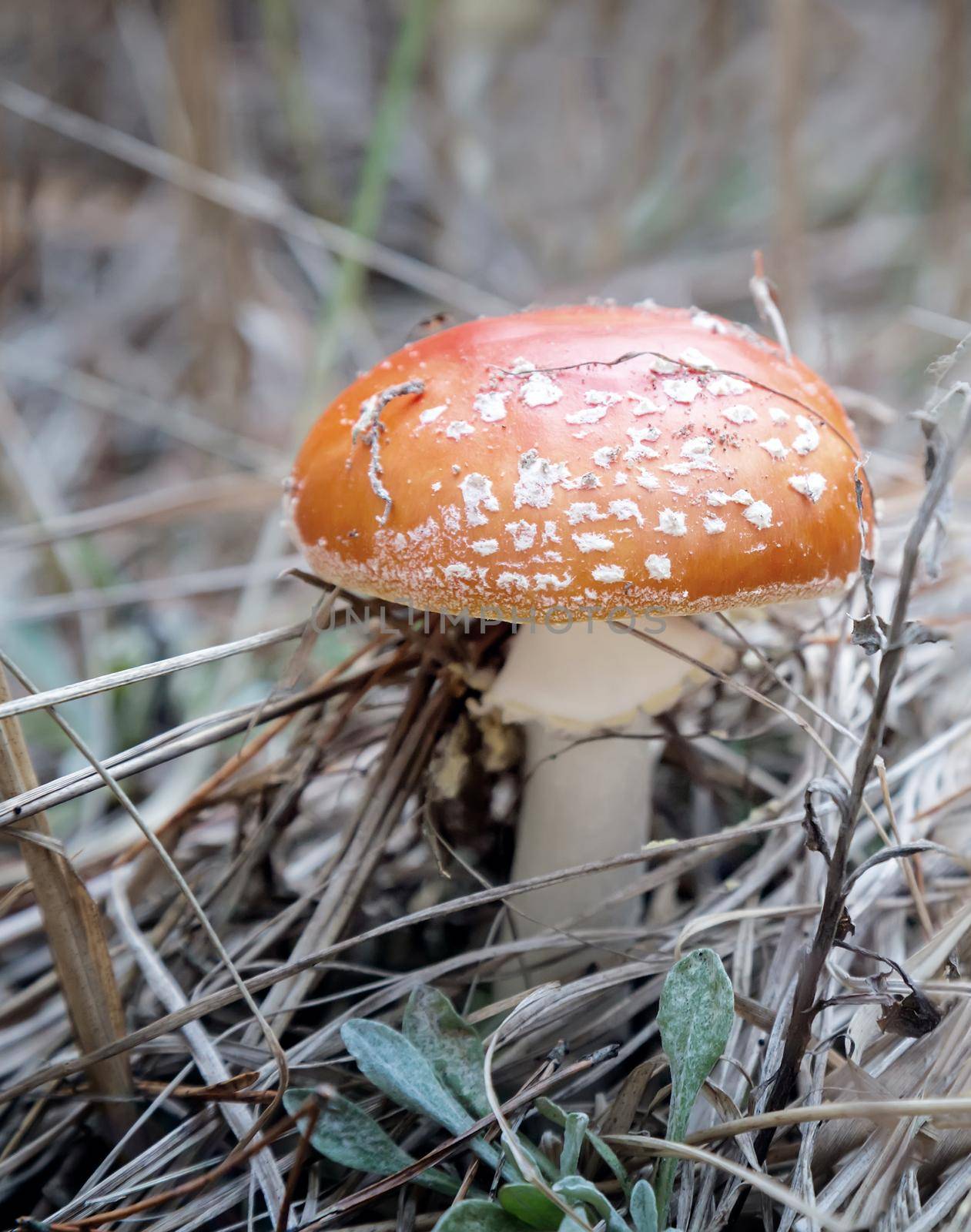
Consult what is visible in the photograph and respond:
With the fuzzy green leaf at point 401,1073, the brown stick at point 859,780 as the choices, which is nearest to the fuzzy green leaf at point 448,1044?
the fuzzy green leaf at point 401,1073

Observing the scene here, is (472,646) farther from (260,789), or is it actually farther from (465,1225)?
(465,1225)

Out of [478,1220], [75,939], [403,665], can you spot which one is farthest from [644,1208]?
[403,665]

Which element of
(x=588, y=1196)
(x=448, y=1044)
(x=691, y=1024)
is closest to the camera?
Result: (x=588, y=1196)

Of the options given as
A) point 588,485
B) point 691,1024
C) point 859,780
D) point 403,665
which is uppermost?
point 588,485

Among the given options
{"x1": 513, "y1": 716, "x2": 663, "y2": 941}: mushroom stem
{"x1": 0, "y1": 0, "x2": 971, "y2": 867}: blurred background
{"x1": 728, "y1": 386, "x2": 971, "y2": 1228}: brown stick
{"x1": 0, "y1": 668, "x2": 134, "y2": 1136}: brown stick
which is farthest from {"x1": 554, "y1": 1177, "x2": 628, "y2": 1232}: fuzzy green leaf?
{"x1": 0, "y1": 0, "x2": 971, "y2": 867}: blurred background

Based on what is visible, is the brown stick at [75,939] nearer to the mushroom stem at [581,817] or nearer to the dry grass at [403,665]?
the dry grass at [403,665]

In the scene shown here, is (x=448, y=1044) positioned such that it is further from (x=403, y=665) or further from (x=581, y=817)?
(x=403, y=665)

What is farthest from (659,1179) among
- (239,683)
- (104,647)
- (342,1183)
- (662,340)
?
(104,647)
